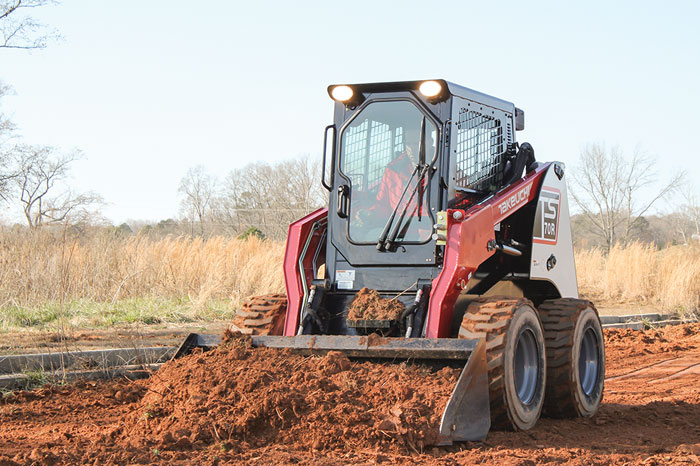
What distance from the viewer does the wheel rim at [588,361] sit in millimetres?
6848

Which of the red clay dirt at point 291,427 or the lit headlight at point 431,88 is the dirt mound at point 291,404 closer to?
the red clay dirt at point 291,427

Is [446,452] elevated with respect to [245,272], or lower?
lower

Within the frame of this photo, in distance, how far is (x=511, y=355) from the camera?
535 cm

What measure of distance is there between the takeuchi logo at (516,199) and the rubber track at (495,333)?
3.26ft

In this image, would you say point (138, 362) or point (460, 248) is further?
point (138, 362)

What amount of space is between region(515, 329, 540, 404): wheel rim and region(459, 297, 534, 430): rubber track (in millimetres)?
350

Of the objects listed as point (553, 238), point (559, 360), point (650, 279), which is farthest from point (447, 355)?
point (650, 279)

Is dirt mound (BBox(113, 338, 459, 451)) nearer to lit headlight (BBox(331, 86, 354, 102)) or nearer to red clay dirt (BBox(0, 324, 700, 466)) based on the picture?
red clay dirt (BBox(0, 324, 700, 466))

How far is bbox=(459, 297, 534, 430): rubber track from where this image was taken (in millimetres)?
5211

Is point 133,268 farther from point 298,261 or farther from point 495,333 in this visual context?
point 495,333

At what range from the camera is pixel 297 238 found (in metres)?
6.59

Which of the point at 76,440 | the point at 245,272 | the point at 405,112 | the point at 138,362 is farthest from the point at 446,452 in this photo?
the point at 245,272

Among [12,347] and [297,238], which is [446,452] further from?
[12,347]

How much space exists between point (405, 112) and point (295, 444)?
9.77ft
